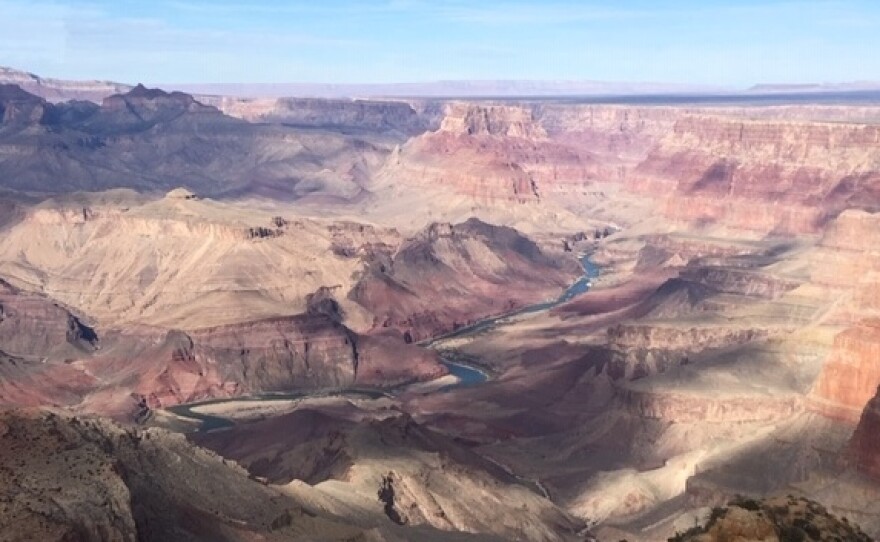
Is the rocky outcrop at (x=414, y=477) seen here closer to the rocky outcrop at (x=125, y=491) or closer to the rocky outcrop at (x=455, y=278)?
the rocky outcrop at (x=125, y=491)

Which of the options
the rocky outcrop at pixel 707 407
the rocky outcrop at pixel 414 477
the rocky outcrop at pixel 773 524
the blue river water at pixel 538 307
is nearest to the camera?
the rocky outcrop at pixel 773 524

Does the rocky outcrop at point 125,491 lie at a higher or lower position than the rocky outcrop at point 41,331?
higher

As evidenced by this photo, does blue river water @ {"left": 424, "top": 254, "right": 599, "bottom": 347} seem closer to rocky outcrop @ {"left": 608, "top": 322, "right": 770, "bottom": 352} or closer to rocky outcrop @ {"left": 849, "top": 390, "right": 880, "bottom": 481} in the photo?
rocky outcrop @ {"left": 608, "top": 322, "right": 770, "bottom": 352}

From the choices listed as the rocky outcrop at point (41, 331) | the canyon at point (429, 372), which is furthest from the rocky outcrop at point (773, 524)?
the rocky outcrop at point (41, 331)

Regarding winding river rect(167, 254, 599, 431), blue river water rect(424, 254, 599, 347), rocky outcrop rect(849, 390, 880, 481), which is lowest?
blue river water rect(424, 254, 599, 347)

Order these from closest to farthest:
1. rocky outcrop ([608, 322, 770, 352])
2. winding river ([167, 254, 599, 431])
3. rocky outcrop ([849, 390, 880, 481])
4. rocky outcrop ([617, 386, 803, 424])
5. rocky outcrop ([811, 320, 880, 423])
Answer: rocky outcrop ([849, 390, 880, 481]) < rocky outcrop ([811, 320, 880, 423]) < rocky outcrop ([617, 386, 803, 424]) < winding river ([167, 254, 599, 431]) < rocky outcrop ([608, 322, 770, 352])

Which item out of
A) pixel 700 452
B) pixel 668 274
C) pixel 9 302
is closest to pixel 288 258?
pixel 9 302

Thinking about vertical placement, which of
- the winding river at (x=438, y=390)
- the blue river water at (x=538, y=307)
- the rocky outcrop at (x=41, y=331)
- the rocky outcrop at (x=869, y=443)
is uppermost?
the rocky outcrop at (x=869, y=443)

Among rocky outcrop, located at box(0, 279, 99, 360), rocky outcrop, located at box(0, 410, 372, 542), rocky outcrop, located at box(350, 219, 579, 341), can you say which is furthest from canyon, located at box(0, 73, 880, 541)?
rocky outcrop, located at box(350, 219, 579, 341)

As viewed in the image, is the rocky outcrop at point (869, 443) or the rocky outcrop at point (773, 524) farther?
the rocky outcrop at point (869, 443)
